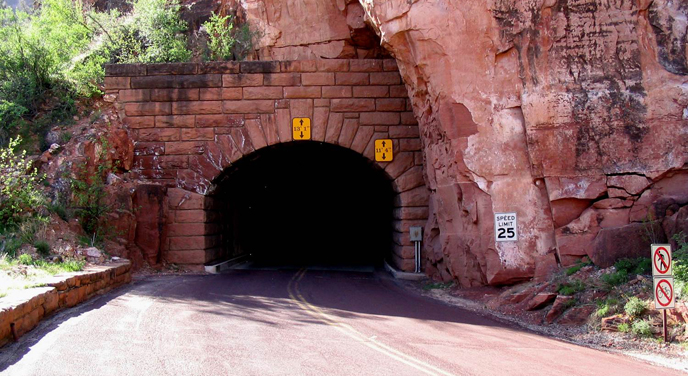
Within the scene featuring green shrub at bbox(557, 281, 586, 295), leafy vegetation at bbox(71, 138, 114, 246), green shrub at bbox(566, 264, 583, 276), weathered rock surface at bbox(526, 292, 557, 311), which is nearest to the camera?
green shrub at bbox(557, 281, 586, 295)

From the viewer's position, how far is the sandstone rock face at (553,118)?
430 inches

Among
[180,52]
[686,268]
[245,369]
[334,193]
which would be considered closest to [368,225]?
[334,193]

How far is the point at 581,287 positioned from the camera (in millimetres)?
9664

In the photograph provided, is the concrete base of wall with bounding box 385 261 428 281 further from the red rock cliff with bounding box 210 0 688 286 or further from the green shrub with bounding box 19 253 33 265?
the green shrub with bounding box 19 253 33 265

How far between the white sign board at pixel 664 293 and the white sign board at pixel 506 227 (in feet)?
14.7

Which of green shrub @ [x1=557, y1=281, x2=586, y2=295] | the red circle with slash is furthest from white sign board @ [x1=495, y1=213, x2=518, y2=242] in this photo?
the red circle with slash

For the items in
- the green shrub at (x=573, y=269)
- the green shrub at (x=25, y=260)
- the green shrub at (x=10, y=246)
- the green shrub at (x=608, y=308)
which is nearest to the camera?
the green shrub at (x=608, y=308)

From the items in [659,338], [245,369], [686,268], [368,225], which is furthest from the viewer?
[368,225]

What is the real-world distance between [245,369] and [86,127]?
13773mm

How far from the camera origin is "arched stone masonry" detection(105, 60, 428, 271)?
56.9ft

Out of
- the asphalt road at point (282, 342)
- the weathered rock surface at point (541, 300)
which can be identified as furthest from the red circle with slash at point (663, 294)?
the weathered rock surface at point (541, 300)

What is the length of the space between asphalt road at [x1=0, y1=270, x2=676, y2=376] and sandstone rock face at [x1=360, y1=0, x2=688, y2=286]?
8.30 feet

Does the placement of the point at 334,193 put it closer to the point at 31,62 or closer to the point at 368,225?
the point at 368,225

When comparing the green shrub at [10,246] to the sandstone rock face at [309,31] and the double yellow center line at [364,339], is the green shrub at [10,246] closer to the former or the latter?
the double yellow center line at [364,339]
